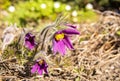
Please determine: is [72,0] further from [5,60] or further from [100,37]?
[5,60]

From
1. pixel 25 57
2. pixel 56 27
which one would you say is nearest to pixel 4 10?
pixel 25 57

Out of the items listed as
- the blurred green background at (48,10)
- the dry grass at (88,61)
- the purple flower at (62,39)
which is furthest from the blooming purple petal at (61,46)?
the blurred green background at (48,10)

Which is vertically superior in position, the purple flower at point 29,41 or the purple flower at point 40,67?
the purple flower at point 29,41

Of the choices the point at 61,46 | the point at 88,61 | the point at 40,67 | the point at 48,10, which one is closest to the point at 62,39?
the point at 61,46

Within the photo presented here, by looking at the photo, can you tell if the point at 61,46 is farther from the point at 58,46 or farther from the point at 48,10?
the point at 48,10

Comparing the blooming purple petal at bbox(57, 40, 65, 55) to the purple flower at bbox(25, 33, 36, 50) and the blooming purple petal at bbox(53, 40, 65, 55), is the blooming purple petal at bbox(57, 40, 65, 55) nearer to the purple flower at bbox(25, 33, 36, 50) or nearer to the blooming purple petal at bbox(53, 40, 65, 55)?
the blooming purple petal at bbox(53, 40, 65, 55)

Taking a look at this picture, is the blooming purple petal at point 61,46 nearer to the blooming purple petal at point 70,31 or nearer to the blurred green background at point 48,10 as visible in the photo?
the blooming purple petal at point 70,31

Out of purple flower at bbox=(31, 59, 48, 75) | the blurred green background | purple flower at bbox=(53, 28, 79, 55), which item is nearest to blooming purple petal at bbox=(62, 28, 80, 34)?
purple flower at bbox=(53, 28, 79, 55)
